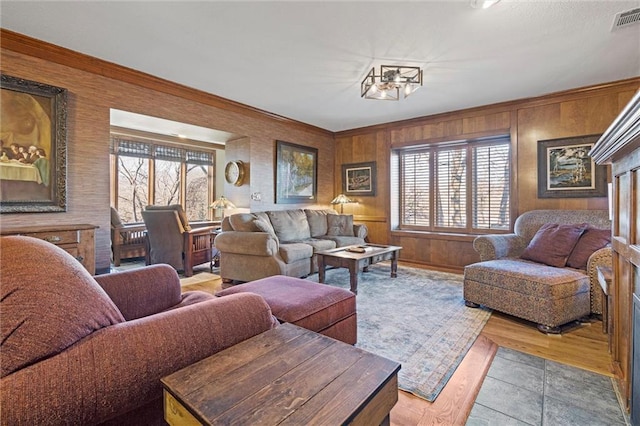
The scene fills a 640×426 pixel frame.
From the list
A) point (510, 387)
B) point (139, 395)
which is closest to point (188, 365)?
point (139, 395)

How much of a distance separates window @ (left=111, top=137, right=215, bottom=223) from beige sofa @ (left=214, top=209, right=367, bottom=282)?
2.81 meters

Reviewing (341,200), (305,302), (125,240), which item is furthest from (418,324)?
(125,240)

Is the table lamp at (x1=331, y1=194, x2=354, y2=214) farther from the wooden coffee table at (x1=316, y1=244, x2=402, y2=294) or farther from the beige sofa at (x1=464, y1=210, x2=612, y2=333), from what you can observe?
the beige sofa at (x1=464, y1=210, x2=612, y2=333)

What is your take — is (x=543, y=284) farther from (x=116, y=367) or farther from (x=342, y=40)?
(x=116, y=367)

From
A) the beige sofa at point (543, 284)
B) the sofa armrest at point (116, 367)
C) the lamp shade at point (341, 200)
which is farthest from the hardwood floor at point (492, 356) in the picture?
the lamp shade at point (341, 200)

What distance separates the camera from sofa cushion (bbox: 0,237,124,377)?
0.71m

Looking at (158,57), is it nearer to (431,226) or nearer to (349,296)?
(349,296)

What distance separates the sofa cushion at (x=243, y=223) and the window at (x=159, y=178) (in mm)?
2968

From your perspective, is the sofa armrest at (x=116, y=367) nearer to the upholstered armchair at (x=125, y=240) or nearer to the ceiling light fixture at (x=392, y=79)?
the ceiling light fixture at (x=392, y=79)

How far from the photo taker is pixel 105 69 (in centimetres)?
307

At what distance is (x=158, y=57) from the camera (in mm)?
2945

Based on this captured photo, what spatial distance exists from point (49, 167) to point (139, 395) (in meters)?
2.97

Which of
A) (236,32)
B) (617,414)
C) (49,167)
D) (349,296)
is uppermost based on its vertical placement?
(236,32)

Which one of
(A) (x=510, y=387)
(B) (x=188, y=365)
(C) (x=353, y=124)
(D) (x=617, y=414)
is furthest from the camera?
(C) (x=353, y=124)
